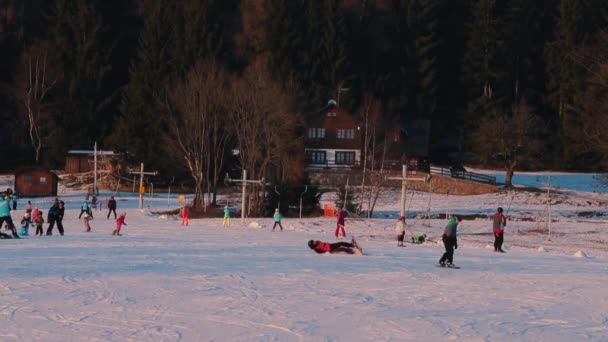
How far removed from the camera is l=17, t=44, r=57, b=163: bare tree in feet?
290

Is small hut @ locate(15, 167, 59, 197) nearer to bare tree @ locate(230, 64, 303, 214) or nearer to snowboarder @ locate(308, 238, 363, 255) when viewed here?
bare tree @ locate(230, 64, 303, 214)

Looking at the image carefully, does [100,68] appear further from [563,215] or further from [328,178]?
[563,215]

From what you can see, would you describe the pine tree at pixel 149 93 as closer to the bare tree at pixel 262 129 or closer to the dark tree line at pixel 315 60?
the dark tree line at pixel 315 60

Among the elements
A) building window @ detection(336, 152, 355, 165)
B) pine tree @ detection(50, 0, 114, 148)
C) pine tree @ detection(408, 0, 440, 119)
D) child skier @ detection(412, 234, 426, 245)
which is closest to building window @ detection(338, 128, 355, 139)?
building window @ detection(336, 152, 355, 165)

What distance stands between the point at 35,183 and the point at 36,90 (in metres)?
20.3

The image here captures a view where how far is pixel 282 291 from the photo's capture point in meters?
19.0

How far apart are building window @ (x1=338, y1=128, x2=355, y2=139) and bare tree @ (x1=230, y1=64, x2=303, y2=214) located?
23.9 m

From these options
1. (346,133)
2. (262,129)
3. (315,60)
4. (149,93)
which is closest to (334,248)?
(262,129)

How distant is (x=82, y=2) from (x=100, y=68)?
6.78 metres

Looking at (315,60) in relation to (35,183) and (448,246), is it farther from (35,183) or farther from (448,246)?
(448,246)

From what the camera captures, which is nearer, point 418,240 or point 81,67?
point 418,240

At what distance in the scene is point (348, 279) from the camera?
21516 millimetres

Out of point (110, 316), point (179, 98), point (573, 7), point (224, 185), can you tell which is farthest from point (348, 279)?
point (573, 7)

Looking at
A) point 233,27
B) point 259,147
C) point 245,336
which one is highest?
point 233,27
